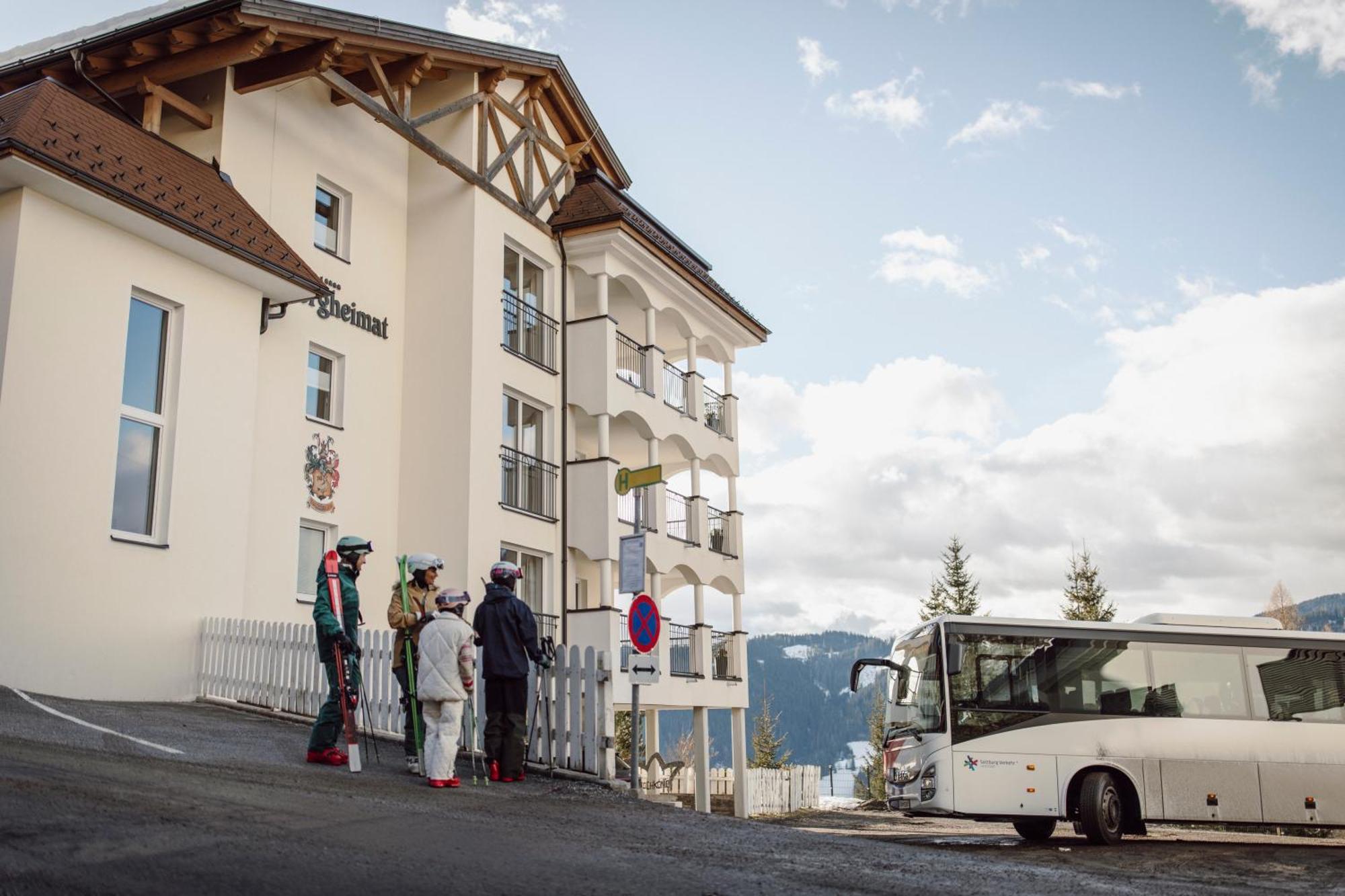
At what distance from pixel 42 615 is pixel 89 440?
2258mm

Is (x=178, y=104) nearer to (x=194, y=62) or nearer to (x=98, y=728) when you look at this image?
(x=194, y=62)

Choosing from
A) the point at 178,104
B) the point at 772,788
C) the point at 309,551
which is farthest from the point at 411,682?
the point at 772,788

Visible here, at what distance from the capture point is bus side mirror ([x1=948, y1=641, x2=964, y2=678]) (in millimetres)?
16375

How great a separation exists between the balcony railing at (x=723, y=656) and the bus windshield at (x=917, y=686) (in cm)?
1284

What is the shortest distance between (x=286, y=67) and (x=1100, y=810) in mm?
16279

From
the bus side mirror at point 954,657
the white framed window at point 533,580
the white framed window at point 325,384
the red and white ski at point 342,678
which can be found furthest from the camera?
the white framed window at point 533,580

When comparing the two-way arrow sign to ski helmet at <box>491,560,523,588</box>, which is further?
the two-way arrow sign

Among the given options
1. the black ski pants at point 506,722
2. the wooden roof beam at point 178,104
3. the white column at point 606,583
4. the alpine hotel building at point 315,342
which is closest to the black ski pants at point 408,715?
the black ski pants at point 506,722

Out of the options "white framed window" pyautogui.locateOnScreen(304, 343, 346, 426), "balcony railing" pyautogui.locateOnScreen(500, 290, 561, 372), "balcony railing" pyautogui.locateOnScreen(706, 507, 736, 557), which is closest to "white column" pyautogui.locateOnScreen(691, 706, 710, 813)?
"balcony railing" pyautogui.locateOnScreen(706, 507, 736, 557)

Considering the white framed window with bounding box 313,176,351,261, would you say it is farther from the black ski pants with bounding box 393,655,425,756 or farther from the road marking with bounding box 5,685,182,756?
the black ski pants with bounding box 393,655,425,756

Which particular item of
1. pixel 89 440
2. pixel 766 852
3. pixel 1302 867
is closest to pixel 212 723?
pixel 89 440

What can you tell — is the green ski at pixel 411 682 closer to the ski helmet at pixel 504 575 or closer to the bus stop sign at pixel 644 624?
the ski helmet at pixel 504 575

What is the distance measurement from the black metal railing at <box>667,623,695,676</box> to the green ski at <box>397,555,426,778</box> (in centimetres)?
1570

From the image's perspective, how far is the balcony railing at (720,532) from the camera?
31.7 meters
